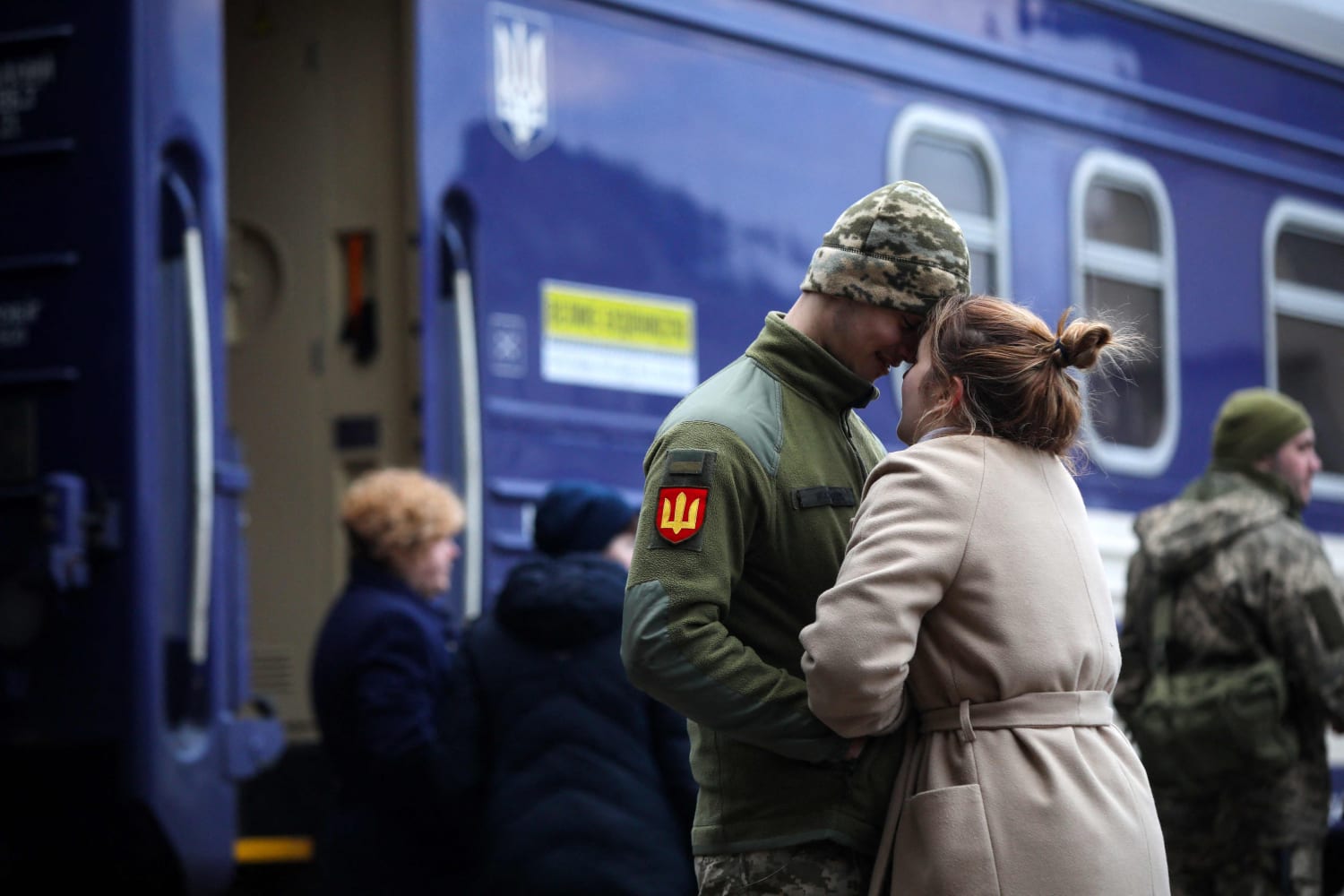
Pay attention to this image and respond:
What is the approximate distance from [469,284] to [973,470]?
249 centimetres

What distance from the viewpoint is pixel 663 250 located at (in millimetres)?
5152

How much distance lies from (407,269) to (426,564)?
0.77m

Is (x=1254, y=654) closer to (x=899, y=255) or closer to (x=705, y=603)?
(x=899, y=255)

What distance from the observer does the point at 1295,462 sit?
4.84 metres

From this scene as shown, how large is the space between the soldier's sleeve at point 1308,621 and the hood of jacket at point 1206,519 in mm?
106

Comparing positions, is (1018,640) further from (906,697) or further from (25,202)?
(25,202)

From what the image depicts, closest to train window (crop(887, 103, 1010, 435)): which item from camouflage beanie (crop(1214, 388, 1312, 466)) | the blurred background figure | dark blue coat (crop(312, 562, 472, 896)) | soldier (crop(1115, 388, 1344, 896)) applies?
camouflage beanie (crop(1214, 388, 1312, 466))

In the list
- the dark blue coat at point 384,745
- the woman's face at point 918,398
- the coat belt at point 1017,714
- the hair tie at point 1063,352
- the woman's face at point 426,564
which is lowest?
the dark blue coat at point 384,745

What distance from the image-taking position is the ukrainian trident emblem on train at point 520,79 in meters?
4.83

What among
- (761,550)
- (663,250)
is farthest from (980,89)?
(761,550)

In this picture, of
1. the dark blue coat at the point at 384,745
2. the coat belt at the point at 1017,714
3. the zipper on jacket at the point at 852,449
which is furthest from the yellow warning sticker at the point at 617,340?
the coat belt at the point at 1017,714

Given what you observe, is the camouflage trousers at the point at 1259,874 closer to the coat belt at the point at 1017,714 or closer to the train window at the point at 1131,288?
the train window at the point at 1131,288

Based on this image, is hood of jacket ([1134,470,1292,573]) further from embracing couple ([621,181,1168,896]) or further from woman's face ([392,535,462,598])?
embracing couple ([621,181,1168,896])

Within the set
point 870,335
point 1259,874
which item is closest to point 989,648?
point 870,335
